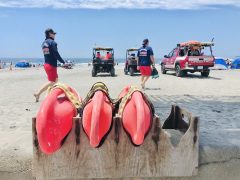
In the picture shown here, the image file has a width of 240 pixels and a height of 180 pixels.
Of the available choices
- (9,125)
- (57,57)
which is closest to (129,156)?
(9,125)

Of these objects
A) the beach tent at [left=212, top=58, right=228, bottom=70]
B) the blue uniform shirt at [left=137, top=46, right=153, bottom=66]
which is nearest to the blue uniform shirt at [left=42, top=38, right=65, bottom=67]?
the blue uniform shirt at [left=137, top=46, right=153, bottom=66]

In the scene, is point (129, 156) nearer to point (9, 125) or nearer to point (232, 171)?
point (232, 171)

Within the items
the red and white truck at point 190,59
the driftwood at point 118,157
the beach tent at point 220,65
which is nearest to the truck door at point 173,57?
the red and white truck at point 190,59

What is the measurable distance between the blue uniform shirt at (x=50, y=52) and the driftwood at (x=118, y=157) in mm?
6486

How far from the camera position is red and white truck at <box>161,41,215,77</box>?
2139cm

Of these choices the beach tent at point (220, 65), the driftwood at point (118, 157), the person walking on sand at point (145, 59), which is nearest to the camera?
the driftwood at point (118, 157)

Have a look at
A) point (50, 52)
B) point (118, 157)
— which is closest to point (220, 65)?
point (50, 52)

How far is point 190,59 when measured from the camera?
69.6 feet

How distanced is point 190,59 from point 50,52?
13.6 m

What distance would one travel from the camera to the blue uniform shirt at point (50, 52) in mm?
9047

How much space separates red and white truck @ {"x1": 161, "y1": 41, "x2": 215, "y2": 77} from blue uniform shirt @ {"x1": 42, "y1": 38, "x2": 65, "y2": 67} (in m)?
13.4

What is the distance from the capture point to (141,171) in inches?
110

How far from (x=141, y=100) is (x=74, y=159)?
0.70 m

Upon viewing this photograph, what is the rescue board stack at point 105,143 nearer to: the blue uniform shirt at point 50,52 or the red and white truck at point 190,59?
the blue uniform shirt at point 50,52
